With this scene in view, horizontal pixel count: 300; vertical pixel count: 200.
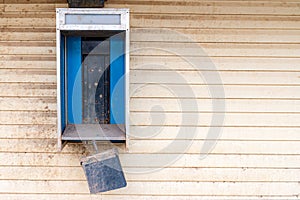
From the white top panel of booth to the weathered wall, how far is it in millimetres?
343

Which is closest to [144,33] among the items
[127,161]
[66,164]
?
[127,161]

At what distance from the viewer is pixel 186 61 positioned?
2098 millimetres

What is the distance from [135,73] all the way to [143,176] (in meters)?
0.78

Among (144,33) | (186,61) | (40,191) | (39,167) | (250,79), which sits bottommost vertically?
(40,191)

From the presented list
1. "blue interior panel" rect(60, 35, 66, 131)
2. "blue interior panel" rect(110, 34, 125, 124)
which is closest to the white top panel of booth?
"blue interior panel" rect(60, 35, 66, 131)

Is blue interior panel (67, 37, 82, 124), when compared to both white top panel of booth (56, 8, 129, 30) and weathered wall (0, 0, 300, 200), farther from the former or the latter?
white top panel of booth (56, 8, 129, 30)

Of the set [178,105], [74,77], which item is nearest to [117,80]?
[74,77]

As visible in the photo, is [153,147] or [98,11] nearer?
[98,11]

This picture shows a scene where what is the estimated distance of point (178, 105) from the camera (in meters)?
2.11

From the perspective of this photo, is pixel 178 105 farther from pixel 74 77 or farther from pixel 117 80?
pixel 74 77

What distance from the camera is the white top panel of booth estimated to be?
5.70 feet

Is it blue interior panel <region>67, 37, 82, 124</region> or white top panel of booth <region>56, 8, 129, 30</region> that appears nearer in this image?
white top panel of booth <region>56, 8, 129, 30</region>

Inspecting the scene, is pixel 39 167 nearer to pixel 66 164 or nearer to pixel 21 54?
pixel 66 164

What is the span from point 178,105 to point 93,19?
866 millimetres
